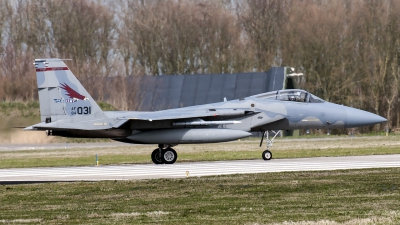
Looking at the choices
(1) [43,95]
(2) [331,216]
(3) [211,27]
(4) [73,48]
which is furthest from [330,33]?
(2) [331,216]

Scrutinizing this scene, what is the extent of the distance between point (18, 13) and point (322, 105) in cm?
5694

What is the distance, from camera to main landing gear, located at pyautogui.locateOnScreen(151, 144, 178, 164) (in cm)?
2553

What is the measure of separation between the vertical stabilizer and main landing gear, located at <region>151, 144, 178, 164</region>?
270cm

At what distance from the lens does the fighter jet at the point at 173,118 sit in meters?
24.4

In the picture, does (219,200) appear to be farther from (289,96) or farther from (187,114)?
(289,96)

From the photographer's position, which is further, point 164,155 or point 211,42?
point 211,42

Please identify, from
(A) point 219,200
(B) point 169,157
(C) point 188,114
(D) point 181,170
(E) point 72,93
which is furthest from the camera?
(B) point 169,157

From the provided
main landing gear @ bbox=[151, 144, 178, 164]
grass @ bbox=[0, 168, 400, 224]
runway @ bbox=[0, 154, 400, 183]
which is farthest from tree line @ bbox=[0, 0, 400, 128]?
grass @ bbox=[0, 168, 400, 224]

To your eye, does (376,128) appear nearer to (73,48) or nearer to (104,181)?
(73,48)

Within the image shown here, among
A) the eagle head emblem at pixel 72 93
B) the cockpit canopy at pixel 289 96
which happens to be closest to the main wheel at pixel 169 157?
the eagle head emblem at pixel 72 93

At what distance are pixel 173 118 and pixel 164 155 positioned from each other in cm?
159

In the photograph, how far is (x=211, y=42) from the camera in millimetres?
71938

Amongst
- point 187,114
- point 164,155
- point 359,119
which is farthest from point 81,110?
point 359,119

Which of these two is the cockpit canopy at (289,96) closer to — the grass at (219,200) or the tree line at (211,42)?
the grass at (219,200)
